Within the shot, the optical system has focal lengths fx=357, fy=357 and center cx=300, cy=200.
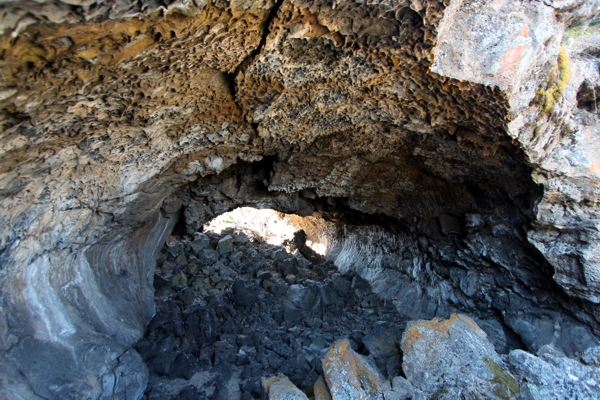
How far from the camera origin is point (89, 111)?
3.21 metres

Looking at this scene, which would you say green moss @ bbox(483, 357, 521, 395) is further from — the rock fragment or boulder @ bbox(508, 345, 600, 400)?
the rock fragment

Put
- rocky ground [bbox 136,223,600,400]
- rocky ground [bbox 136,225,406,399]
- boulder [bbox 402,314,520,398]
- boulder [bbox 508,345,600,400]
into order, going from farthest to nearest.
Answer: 1. rocky ground [bbox 136,225,406,399]
2. rocky ground [bbox 136,223,600,400]
3. boulder [bbox 402,314,520,398]
4. boulder [bbox 508,345,600,400]

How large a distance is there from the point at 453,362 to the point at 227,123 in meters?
3.81

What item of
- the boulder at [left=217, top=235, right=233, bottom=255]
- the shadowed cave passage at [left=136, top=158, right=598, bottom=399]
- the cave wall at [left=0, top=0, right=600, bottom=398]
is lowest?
the boulder at [left=217, top=235, right=233, bottom=255]

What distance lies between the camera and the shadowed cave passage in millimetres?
4781

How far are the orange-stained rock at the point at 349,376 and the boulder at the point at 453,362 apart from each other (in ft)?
1.40

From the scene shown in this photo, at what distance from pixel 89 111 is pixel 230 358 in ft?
13.2

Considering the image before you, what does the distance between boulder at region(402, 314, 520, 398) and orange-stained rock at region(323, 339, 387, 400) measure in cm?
43

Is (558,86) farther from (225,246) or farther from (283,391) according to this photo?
(225,246)

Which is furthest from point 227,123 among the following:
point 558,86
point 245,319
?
point 245,319

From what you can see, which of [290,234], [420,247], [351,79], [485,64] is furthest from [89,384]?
[290,234]

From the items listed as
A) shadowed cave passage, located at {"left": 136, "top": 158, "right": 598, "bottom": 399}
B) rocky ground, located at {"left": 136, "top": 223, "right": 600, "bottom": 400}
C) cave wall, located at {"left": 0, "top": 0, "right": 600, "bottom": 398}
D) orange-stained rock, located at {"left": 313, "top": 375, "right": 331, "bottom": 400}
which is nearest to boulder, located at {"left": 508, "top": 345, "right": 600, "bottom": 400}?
rocky ground, located at {"left": 136, "top": 223, "right": 600, "bottom": 400}

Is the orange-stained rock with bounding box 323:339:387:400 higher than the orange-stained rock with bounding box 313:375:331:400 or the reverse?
higher

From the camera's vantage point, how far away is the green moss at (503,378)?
3.62m
